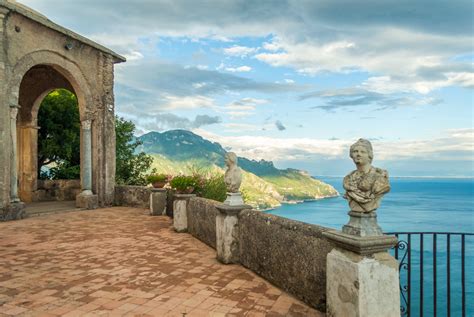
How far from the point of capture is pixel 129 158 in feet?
59.3

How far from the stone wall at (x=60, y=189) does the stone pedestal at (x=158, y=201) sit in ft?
19.8

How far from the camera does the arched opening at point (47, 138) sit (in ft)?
45.9

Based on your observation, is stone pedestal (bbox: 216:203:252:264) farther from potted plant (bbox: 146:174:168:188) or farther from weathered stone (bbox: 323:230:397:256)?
potted plant (bbox: 146:174:168:188)

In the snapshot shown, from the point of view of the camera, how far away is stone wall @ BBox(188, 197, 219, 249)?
21.1ft

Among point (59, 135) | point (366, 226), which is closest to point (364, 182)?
point (366, 226)

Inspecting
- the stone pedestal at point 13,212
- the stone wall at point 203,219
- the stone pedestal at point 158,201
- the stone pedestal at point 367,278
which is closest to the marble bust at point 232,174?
the stone wall at point 203,219

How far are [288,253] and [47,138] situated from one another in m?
15.1

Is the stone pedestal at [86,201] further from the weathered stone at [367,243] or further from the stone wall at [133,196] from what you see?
the weathered stone at [367,243]

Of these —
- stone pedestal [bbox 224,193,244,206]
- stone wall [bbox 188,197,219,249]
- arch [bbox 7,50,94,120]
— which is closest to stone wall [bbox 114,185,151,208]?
arch [bbox 7,50,94,120]

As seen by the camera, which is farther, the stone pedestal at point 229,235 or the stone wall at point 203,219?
the stone wall at point 203,219

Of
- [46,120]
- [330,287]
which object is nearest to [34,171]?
[46,120]

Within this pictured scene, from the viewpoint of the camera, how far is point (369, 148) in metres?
3.10

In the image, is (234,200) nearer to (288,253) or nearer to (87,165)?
(288,253)

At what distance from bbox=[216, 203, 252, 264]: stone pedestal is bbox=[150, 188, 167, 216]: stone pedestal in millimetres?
5445
